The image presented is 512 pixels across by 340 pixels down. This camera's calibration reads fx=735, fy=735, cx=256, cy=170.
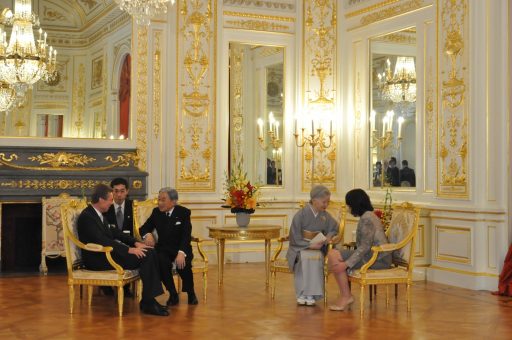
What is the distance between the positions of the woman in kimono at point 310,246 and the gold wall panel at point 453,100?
1743 mm

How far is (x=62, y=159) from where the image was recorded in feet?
29.8

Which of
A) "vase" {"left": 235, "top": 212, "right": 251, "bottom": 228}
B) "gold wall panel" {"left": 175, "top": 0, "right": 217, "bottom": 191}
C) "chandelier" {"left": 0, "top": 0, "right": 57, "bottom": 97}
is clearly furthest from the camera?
"gold wall panel" {"left": 175, "top": 0, "right": 217, "bottom": 191}

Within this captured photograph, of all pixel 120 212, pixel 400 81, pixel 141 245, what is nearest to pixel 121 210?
pixel 120 212

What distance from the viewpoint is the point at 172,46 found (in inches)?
381

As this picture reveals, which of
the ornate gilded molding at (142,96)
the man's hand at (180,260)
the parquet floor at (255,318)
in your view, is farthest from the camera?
the ornate gilded molding at (142,96)

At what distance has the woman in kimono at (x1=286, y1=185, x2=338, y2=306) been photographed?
22.2 feet

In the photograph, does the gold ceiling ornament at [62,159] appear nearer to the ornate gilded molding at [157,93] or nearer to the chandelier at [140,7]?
the ornate gilded molding at [157,93]

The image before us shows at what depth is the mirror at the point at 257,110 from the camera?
9.98 metres

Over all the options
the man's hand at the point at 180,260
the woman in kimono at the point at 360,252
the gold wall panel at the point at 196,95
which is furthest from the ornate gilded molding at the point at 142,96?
the woman in kimono at the point at 360,252

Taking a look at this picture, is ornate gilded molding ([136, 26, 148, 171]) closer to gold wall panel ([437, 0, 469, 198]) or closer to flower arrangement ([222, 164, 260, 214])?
flower arrangement ([222, 164, 260, 214])

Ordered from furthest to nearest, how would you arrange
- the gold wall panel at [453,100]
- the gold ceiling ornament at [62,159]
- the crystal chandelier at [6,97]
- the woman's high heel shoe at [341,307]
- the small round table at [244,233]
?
the gold ceiling ornament at [62,159] < the crystal chandelier at [6,97] < the gold wall panel at [453,100] < the small round table at [244,233] < the woman's high heel shoe at [341,307]

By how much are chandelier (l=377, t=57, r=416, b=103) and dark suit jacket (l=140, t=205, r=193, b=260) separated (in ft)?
11.3

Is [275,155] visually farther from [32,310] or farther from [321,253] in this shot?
[32,310]

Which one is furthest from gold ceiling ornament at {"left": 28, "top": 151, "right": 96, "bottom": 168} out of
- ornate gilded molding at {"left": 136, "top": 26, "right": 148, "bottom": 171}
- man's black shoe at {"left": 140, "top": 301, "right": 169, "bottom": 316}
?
man's black shoe at {"left": 140, "top": 301, "right": 169, "bottom": 316}
